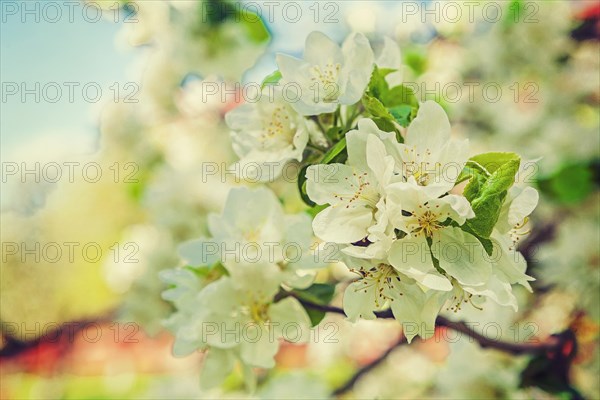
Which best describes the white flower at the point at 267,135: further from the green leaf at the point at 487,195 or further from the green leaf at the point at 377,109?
the green leaf at the point at 487,195

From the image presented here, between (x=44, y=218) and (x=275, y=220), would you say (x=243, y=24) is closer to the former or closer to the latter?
(x=275, y=220)

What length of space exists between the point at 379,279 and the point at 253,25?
1176 millimetres

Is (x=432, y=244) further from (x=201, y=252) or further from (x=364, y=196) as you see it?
(x=201, y=252)

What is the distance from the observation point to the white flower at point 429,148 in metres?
0.56

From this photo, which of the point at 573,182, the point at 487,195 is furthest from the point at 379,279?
the point at 573,182

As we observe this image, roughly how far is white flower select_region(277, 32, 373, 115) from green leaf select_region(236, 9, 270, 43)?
3.07 feet

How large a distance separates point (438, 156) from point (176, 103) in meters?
1.78

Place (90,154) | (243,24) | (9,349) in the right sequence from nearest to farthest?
(243,24)
(9,349)
(90,154)

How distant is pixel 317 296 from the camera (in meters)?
0.72

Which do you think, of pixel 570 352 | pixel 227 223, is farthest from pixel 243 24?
pixel 570 352

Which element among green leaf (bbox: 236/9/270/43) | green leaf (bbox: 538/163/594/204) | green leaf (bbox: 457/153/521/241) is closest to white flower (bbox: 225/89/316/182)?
green leaf (bbox: 457/153/521/241)

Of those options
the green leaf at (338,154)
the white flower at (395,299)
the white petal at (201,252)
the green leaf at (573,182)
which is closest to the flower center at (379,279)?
the white flower at (395,299)

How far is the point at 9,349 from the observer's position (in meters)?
1.78

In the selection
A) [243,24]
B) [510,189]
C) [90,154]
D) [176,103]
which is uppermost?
[510,189]
